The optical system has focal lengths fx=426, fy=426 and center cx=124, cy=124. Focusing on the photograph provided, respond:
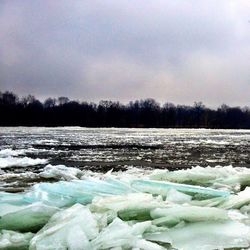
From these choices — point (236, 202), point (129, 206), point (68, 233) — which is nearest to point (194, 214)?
point (129, 206)

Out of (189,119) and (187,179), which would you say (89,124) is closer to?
(189,119)

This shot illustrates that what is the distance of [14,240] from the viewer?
13.5ft

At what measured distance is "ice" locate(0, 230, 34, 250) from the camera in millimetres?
3979

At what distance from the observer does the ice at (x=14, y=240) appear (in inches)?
157

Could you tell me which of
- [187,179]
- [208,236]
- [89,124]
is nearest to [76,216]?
[208,236]

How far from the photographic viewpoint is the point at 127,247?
12.6 ft

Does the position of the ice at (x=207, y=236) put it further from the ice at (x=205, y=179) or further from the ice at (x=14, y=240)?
the ice at (x=205, y=179)

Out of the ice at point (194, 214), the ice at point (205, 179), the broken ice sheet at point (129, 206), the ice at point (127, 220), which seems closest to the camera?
the ice at point (127, 220)

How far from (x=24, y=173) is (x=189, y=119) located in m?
88.0

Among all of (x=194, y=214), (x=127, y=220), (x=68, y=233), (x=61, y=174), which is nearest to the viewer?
(x=68, y=233)

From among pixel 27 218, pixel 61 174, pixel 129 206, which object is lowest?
pixel 61 174

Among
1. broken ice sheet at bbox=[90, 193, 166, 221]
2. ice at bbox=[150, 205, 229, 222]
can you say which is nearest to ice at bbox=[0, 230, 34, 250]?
broken ice sheet at bbox=[90, 193, 166, 221]

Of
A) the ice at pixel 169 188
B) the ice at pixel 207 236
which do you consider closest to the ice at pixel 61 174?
the ice at pixel 169 188

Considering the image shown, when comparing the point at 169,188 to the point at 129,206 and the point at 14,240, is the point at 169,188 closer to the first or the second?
the point at 129,206
